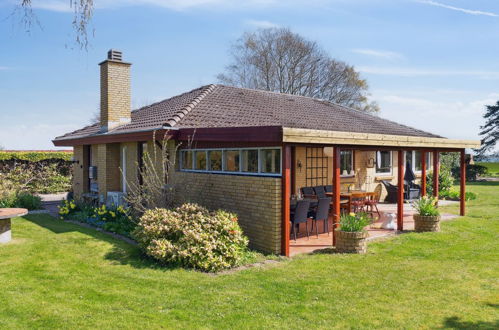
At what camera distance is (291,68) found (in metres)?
34.3

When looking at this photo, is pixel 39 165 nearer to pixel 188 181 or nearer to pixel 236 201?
pixel 188 181

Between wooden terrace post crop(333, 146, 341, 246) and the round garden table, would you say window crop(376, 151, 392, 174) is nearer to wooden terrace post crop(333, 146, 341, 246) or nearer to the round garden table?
wooden terrace post crop(333, 146, 341, 246)

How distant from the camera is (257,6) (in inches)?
295

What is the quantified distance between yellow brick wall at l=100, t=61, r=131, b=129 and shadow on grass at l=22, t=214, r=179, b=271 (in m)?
3.91

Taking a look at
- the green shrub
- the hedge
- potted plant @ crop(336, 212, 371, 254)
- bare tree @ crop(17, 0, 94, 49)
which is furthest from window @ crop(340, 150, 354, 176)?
the hedge

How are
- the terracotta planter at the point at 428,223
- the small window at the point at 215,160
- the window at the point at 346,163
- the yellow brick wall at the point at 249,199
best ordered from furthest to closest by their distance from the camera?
the window at the point at 346,163, the terracotta planter at the point at 428,223, the small window at the point at 215,160, the yellow brick wall at the point at 249,199

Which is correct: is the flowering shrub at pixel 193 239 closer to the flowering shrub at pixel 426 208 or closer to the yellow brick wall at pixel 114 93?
the flowering shrub at pixel 426 208

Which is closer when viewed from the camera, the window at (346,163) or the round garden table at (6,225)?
the round garden table at (6,225)

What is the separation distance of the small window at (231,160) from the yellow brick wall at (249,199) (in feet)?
0.87

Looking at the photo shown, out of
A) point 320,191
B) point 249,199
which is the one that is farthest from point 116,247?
point 320,191

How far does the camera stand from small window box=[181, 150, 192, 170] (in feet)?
36.6

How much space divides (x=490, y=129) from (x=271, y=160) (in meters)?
43.6

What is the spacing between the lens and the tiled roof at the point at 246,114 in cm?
1212

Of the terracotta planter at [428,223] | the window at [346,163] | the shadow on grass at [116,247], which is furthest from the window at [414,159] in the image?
the shadow on grass at [116,247]
